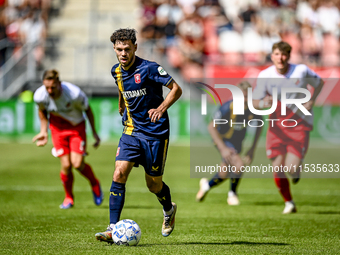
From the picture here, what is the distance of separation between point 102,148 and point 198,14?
781 cm

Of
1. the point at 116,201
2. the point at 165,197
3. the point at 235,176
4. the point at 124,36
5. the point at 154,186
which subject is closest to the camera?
the point at 124,36

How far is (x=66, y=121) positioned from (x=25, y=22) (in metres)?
16.5

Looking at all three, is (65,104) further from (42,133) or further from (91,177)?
(91,177)

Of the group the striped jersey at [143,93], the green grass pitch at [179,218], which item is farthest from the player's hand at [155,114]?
the green grass pitch at [179,218]

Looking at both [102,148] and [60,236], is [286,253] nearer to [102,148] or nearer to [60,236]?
[60,236]

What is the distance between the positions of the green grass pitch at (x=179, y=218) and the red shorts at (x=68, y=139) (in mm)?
937

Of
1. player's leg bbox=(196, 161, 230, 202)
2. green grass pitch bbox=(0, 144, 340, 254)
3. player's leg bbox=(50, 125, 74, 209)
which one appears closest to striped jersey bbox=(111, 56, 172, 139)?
green grass pitch bbox=(0, 144, 340, 254)

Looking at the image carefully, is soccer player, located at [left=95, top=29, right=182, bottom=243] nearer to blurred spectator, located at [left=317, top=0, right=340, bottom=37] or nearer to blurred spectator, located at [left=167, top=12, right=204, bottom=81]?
blurred spectator, located at [left=167, top=12, right=204, bottom=81]

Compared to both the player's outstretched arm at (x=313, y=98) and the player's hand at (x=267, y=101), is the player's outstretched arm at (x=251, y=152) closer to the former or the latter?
the player's hand at (x=267, y=101)

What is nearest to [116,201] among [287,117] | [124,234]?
[124,234]

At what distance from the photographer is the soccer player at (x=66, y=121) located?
27.7ft

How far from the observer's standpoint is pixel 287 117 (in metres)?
8.30

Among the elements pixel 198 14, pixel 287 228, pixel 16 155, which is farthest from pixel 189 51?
pixel 287 228

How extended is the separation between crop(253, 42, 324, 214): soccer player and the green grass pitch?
2.47 feet
